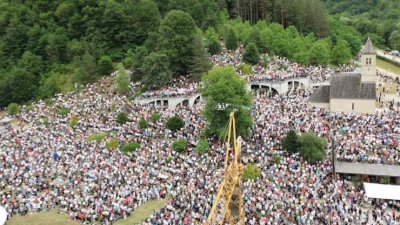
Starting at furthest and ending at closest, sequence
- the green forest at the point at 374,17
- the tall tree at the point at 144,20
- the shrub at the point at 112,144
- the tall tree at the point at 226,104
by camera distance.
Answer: the green forest at the point at 374,17 < the tall tree at the point at 144,20 < the tall tree at the point at 226,104 < the shrub at the point at 112,144

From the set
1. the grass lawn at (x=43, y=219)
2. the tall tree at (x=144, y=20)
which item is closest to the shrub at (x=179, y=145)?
the grass lawn at (x=43, y=219)

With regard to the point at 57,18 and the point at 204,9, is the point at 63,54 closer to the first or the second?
the point at 57,18

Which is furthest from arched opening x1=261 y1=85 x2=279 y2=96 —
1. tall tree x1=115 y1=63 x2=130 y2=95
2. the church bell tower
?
tall tree x1=115 y1=63 x2=130 y2=95

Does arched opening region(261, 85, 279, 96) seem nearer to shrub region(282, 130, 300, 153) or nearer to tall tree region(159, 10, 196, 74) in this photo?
tall tree region(159, 10, 196, 74)

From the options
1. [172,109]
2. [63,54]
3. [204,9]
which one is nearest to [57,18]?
[63,54]

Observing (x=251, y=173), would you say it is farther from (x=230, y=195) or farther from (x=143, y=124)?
(x=143, y=124)

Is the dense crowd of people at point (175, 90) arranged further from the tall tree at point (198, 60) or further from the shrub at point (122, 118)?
the shrub at point (122, 118)
